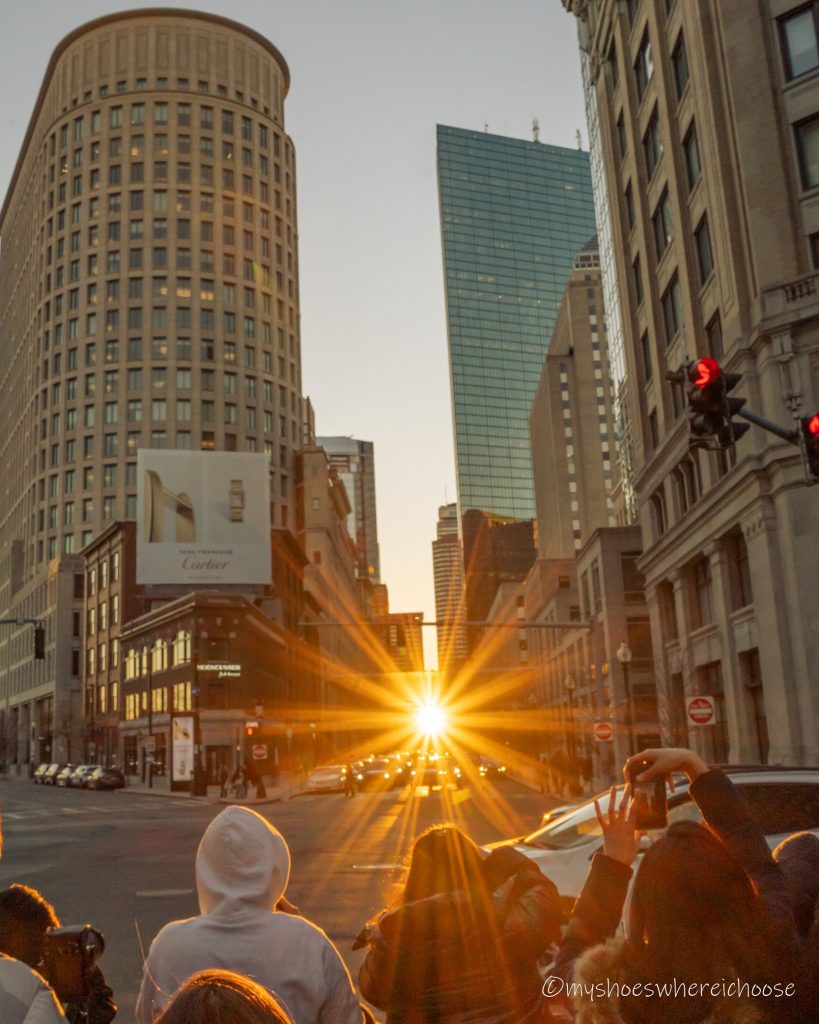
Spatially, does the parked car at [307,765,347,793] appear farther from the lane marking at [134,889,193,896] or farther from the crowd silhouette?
the crowd silhouette

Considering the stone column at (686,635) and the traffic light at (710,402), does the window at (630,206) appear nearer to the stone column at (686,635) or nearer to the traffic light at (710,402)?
the stone column at (686,635)

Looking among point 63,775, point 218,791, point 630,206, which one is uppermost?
point 630,206

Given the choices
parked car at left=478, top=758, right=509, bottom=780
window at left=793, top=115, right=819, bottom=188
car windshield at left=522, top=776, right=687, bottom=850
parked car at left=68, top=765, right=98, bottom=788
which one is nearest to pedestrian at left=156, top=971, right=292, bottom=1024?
car windshield at left=522, top=776, right=687, bottom=850

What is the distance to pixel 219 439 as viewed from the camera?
108250mm

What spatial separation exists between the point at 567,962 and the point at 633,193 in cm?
4295

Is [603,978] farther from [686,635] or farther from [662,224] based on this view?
[662,224]

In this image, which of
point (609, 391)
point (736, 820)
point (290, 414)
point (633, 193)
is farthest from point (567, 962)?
point (609, 391)

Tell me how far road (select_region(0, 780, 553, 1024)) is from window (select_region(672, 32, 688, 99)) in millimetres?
25590

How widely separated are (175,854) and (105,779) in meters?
47.0

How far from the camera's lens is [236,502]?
255 feet

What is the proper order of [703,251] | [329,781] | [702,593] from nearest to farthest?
[703,251] < [702,593] < [329,781]

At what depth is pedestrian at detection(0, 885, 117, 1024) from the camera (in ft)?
13.8

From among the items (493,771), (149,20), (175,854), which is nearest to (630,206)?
(175,854)

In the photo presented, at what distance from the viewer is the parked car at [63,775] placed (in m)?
73.6
